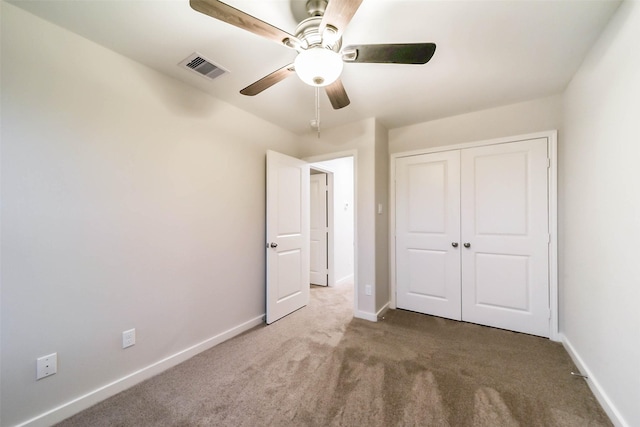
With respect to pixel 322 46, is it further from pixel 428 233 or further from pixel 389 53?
pixel 428 233

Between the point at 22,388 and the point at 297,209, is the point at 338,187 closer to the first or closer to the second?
the point at 297,209

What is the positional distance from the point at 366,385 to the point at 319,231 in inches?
107

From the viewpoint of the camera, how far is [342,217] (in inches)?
177

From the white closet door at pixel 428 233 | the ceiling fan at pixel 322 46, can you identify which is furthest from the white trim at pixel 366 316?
the ceiling fan at pixel 322 46

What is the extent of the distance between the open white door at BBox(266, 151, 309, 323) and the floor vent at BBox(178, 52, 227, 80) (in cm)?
95

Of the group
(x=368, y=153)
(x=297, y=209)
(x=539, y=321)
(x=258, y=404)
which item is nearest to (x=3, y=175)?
(x=258, y=404)

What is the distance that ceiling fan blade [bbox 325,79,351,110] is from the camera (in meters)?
1.58

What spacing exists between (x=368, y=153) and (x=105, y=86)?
7.51 ft

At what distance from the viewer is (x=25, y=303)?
134cm

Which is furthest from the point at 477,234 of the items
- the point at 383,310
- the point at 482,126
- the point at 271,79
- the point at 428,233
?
the point at 271,79

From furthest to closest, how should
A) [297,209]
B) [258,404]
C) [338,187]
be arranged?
1. [338,187]
2. [297,209]
3. [258,404]

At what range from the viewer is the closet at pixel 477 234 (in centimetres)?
Answer: 239

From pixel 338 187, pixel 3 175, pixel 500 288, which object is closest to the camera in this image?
pixel 3 175

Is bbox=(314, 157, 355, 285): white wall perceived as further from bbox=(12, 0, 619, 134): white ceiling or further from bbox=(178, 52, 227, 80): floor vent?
bbox=(178, 52, 227, 80): floor vent
